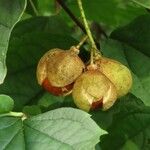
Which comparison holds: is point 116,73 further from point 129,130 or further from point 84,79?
point 129,130

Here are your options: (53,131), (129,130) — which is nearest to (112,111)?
(129,130)

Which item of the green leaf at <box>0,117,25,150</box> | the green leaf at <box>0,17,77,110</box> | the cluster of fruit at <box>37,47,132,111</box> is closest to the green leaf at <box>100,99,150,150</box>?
the cluster of fruit at <box>37,47,132,111</box>

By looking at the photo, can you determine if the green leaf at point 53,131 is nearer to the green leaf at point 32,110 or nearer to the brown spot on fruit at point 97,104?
the brown spot on fruit at point 97,104

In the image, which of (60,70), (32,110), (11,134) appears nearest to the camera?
(11,134)

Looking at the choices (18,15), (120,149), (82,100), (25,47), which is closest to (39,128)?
(82,100)

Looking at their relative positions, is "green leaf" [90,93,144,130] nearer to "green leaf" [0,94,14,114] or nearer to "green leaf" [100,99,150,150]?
"green leaf" [100,99,150,150]

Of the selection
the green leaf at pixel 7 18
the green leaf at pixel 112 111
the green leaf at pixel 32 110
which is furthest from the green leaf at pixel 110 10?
the green leaf at pixel 7 18
